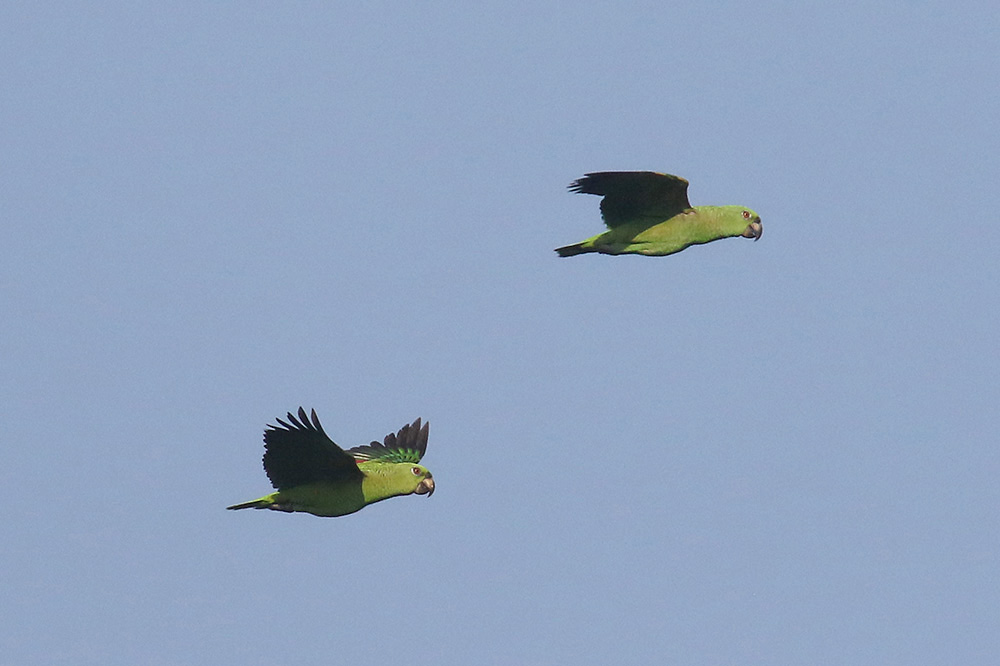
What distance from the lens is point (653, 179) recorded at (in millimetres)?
25750

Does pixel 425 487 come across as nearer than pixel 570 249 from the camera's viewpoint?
Yes

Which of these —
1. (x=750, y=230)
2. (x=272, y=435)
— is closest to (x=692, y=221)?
(x=750, y=230)

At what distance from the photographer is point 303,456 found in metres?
24.4

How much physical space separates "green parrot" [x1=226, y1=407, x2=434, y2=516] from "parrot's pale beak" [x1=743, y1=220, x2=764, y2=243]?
7184mm

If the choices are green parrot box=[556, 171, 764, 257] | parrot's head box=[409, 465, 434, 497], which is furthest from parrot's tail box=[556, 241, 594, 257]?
parrot's head box=[409, 465, 434, 497]

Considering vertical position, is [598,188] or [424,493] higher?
[598,188]

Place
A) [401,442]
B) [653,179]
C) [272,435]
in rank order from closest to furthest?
[272,435] < [653,179] < [401,442]

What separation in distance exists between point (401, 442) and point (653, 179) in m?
7.49

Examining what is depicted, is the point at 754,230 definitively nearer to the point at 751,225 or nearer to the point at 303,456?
the point at 751,225

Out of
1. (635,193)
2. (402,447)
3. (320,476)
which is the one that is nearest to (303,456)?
(320,476)

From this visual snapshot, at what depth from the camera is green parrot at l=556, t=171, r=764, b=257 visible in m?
26.1

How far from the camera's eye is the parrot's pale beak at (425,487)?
84.2ft

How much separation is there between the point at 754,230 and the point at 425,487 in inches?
295

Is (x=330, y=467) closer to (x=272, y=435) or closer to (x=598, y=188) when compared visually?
(x=272, y=435)
